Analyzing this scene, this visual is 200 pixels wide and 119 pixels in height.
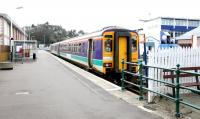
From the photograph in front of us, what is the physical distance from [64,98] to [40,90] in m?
2.30

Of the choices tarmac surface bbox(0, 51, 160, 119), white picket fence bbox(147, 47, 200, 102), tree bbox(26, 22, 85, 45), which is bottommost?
tarmac surface bbox(0, 51, 160, 119)

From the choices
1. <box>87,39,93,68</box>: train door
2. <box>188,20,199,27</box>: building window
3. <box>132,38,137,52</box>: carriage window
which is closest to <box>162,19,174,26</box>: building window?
<box>188,20,199,27</box>: building window

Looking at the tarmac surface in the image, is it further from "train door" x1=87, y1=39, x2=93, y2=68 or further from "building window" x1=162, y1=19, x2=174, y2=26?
"building window" x1=162, y1=19, x2=174, y2=26

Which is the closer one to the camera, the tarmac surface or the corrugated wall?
the tarmac surface

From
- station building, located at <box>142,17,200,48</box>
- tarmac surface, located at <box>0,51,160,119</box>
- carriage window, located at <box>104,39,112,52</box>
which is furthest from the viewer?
station building, located at <box>142,17,200,48</box>

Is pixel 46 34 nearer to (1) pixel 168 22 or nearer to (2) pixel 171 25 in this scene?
(1) pixel 168 22

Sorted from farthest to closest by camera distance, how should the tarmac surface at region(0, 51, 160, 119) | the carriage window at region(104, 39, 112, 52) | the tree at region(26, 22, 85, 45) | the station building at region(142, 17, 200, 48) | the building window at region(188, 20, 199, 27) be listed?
the tree at region(26, 22, 85, 45) < the building window at region(188, 20, 199, 27) < the station building at region(142, 17, 200, 48) < the carriage window at region(104, 39, 112, 52) < the tarmac surface at region(0, 51, 160, 119)

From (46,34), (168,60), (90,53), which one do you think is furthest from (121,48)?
(46,34)

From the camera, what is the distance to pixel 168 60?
1240 centimetres

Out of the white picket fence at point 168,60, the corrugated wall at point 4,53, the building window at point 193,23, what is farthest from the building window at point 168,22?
the white picket fence at point 168,60

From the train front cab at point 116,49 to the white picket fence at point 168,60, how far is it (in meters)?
5.91

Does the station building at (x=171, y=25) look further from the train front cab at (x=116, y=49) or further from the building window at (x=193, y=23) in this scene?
the train front cab at (x=116, y=49)

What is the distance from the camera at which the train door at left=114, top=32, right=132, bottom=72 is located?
18938 millimetres

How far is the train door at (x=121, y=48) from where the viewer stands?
18938 mm
